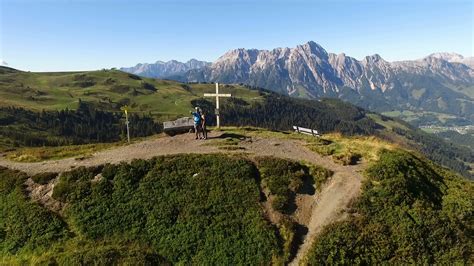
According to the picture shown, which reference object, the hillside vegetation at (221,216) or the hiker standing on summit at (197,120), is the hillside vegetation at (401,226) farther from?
the hiker standing on summit at (197,120)

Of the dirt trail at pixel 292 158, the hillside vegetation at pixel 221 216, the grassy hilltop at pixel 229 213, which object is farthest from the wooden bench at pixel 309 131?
the hillside vegetation at pixel 221 216

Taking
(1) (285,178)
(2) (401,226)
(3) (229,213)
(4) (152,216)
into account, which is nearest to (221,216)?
(3) (229,213)

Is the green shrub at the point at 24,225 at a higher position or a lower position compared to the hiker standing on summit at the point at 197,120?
lower

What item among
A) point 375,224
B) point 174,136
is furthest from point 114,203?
point 375,224

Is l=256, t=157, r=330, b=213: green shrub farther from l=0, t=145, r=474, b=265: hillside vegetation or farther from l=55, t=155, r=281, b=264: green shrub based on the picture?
l=55, t=155, r=281, b=264: green shrub

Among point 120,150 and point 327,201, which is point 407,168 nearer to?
point 327,201
